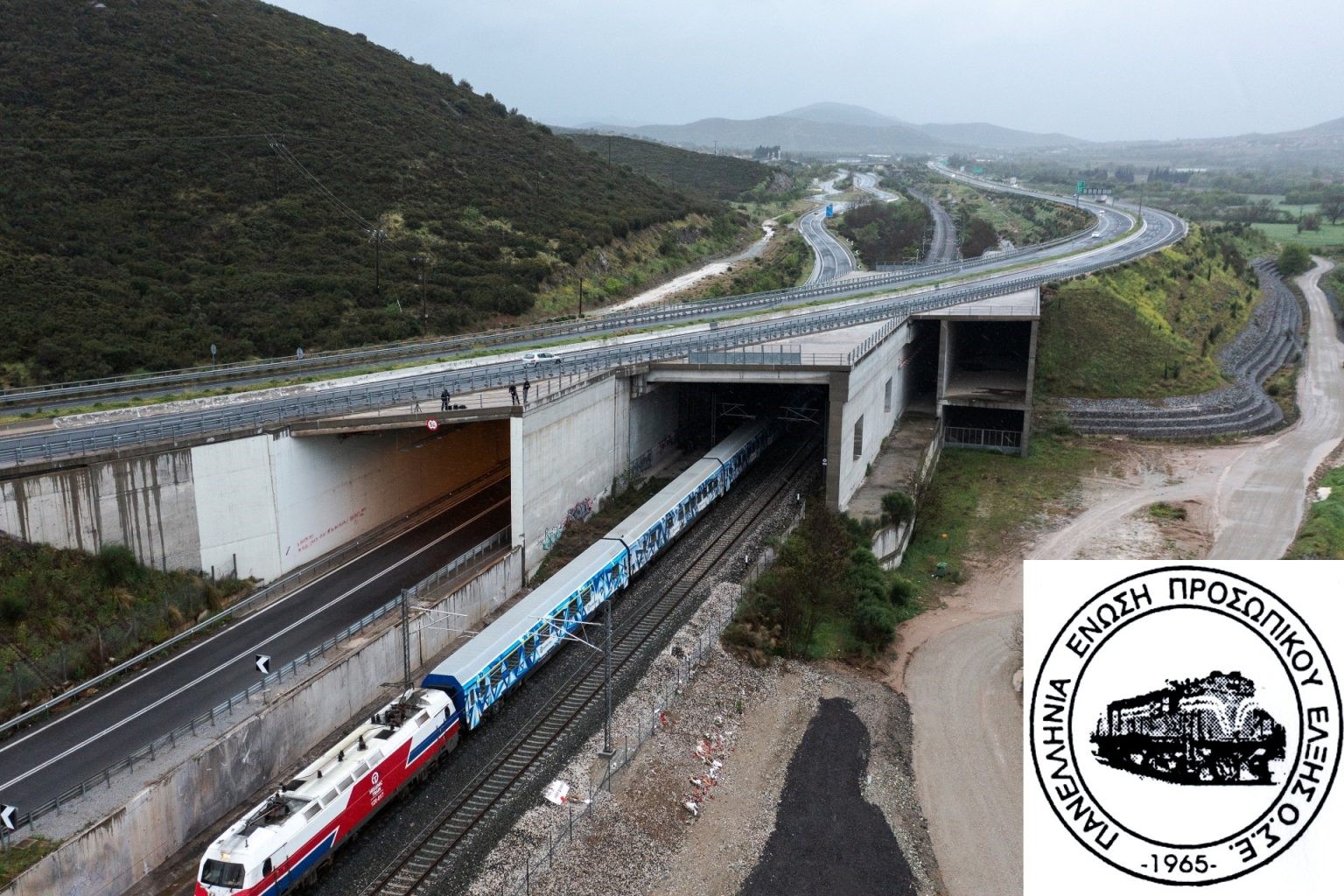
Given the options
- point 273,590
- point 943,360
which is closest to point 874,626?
point 273,590

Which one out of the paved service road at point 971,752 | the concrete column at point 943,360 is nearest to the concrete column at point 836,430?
the paved service road at point 971,752

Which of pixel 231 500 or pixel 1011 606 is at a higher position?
pixel 231 500

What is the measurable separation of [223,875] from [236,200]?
57.5 metres

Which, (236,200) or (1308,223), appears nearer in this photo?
(236,200)

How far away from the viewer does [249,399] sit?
39594mm

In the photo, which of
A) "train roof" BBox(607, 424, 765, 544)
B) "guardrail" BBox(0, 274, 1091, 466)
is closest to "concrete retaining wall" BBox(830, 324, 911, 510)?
"guardrail" BBox(0, 274, 1091, 466)

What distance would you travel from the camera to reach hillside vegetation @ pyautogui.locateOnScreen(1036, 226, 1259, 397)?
67750 mm

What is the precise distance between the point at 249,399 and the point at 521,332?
771 inches

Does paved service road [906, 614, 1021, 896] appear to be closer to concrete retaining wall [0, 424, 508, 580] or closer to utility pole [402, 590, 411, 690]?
utility pole [402, 590, 411, 690]

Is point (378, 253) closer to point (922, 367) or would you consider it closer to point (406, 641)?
point (922, 367)

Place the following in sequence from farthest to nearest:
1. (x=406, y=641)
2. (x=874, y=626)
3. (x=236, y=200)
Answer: (x=236, y=200) → (x=874, y=626) → (x=406, y=641)

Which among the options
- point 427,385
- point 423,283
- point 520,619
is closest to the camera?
point 520,619

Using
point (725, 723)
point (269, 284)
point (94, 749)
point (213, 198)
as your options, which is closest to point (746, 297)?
point (269, 284)

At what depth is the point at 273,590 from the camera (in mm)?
34125
